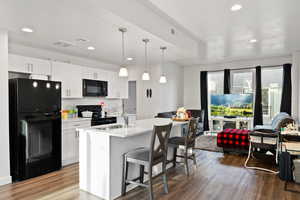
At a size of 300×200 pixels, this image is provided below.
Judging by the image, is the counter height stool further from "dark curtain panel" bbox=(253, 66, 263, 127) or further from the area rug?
"dark curtain panel" bbox=(253, 66, 263, 127)

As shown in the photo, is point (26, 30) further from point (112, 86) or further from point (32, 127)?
point (112, 86)

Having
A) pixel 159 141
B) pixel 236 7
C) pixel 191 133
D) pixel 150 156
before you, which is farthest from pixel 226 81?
pixel 150 156

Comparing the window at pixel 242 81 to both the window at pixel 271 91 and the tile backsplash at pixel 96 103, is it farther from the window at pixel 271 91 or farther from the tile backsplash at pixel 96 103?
the tile backsplash at pixel 96 103

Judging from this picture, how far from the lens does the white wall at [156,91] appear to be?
6668 mm

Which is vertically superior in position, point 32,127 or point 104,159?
point 32,127

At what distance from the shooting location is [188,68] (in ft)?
25.9

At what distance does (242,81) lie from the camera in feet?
22.8

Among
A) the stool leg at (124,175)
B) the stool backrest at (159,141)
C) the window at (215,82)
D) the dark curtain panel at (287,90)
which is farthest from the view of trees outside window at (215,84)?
the stool leg at (124,175)

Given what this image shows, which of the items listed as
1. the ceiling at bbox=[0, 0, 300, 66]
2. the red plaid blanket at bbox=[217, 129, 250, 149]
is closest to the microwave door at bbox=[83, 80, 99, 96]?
the ceiling at bbox=[0, 0, 300, 66]

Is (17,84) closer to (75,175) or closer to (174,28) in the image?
(75,175)

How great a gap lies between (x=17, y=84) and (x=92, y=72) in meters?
2.24

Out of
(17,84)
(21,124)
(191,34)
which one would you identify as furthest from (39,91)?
(191,34)

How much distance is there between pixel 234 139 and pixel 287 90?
2.89 metres

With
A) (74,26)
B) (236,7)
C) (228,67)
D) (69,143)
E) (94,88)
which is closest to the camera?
(236,7)
